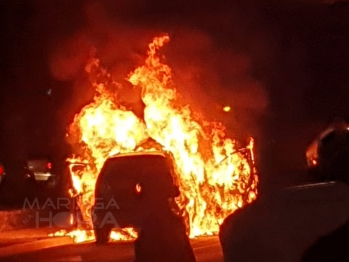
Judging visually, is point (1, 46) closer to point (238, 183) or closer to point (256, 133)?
point (256, 133)

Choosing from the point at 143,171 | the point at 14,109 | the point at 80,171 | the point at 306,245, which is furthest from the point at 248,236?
the point at 14,109

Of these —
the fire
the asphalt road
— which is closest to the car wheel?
the asphalt road

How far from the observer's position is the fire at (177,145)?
69.0 feet

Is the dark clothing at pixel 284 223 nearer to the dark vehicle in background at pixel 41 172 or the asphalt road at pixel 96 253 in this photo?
the asphalt road at pixel 96 253

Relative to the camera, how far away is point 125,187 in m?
15.7

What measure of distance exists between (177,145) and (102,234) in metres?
5.59

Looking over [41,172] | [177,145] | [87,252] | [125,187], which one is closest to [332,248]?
[125,187]

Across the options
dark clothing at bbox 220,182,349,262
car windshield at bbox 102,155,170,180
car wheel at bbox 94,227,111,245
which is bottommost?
dark clothing at bbox 220,182,349,262

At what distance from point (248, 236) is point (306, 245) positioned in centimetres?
34

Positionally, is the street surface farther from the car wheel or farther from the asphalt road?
the car wheel

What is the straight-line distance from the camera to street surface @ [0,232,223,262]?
1622 cm

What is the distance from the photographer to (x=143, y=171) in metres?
15.4

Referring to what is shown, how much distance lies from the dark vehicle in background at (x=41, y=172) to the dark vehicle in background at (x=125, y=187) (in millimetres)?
16019

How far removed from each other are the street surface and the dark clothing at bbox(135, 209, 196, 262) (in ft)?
12.9
